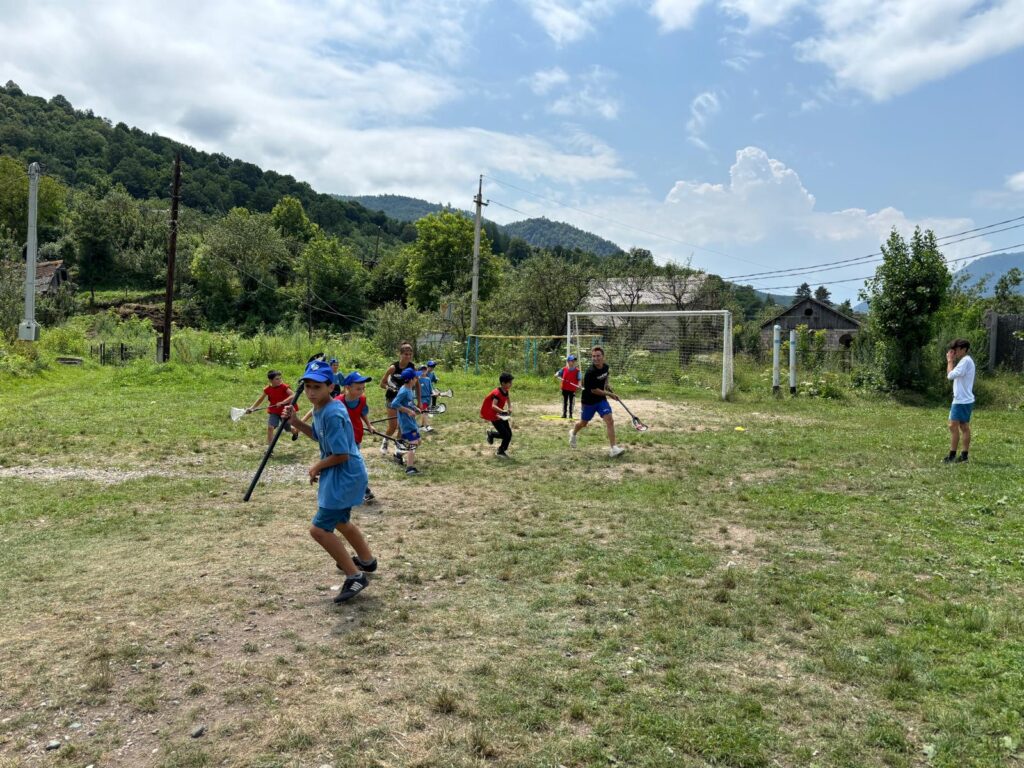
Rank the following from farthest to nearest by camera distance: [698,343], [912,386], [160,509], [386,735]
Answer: [698,343]
[912,386]
[160,509]
[386,735]

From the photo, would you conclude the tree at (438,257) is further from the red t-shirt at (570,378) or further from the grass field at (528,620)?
the grass field at (528,620)

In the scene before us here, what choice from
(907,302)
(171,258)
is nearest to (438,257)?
(171,258)

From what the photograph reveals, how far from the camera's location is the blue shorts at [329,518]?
17.2 ft

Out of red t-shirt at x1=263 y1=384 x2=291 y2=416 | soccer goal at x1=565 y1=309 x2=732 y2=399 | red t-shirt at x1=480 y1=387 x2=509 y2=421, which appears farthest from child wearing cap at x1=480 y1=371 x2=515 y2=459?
soccer goal at x1=565 y1=309 x2=732 y2=399

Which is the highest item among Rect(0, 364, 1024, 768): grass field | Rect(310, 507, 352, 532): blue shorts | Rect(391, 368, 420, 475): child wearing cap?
Rect(391, 368, 420, 475): child wearing cap

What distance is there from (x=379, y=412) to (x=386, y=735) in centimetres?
1317

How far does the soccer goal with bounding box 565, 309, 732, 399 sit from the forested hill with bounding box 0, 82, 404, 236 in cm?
8303

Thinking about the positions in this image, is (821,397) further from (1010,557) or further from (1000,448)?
(1010,557)

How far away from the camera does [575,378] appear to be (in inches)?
582

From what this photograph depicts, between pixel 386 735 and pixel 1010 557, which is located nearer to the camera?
pixel 386 735

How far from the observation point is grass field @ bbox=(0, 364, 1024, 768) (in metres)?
3.42

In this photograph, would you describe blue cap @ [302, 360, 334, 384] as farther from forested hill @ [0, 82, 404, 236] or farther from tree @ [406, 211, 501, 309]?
forested hill @ [0, 82, 404, 236]

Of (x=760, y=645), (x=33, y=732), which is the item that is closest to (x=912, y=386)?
(x=760, y=645)

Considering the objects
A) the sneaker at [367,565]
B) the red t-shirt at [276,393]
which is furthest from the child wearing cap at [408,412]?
the sneaker at [367,565]
